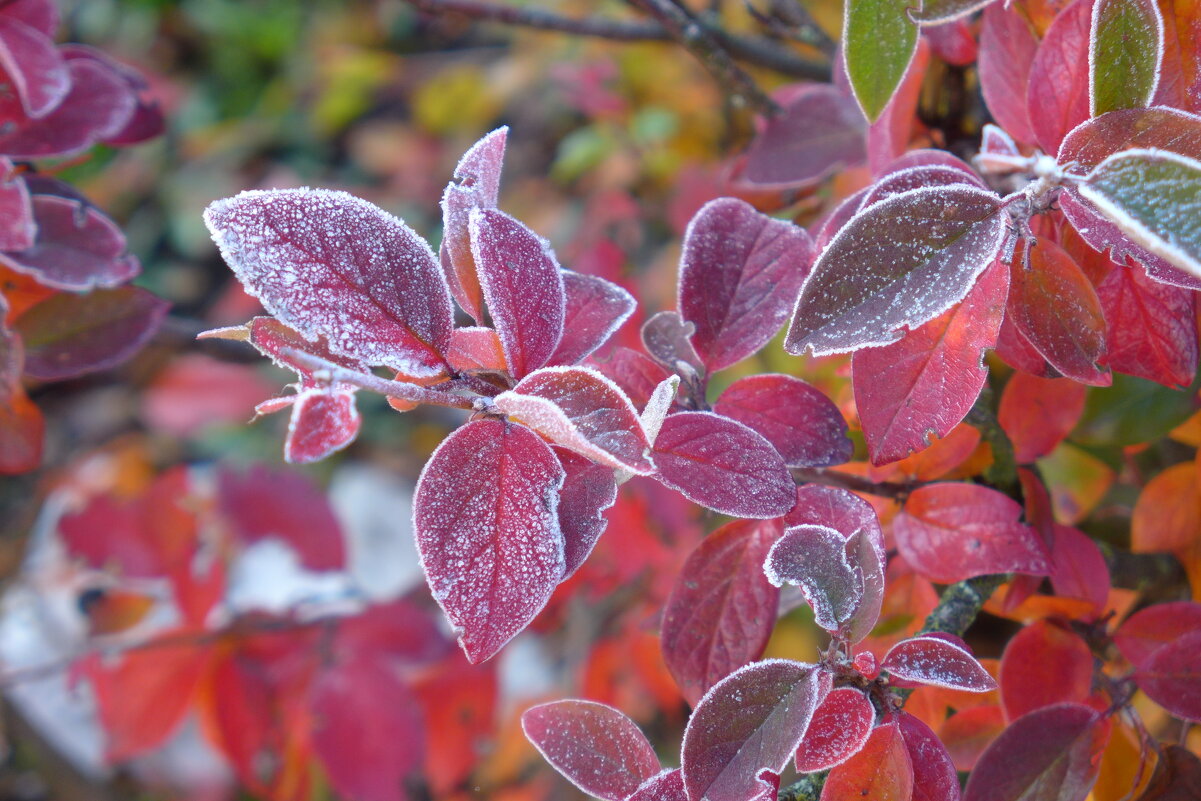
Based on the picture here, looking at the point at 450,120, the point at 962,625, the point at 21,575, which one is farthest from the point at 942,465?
the point at 21,575

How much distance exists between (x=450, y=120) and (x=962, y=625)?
168cm

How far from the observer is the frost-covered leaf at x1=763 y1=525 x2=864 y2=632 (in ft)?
1.26

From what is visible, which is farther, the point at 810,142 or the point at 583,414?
the point at 810,142

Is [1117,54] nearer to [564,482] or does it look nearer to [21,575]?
[564,482]

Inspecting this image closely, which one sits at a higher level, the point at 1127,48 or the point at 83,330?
the point at 1127,48

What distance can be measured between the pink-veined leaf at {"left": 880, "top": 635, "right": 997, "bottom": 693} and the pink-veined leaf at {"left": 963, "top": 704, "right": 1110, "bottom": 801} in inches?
4.6

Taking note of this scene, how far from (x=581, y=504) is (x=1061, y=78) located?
1.09 feet

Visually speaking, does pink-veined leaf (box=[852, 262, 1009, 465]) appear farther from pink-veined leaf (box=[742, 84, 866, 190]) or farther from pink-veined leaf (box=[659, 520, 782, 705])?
pink-veined leaf (box=[742, 84, 866, 190])

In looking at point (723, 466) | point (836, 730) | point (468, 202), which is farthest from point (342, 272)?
point (836, 730)

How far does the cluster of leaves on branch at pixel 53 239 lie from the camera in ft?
1.94

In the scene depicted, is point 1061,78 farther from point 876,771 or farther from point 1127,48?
point 876,771

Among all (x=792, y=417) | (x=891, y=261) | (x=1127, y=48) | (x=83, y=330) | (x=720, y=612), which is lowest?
(x=83, y=330)

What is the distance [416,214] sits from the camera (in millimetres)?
2025

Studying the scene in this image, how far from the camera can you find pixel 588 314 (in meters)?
0.45
